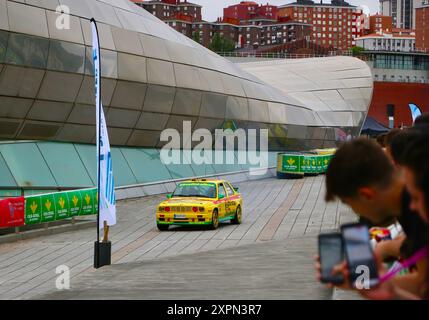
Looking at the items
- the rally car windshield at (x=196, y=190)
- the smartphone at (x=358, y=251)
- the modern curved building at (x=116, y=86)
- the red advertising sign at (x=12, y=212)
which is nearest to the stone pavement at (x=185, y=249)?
the red advertising sign at (x=12, y=212)

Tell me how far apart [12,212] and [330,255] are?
906 inches

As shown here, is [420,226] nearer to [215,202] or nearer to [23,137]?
[215,202]

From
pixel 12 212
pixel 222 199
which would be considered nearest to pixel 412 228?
pixel 12 212

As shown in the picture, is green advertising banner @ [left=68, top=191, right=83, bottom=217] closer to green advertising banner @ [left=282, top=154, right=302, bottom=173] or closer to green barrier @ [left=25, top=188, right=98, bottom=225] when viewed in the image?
green barrier @ [left=25, top=188, right=98, bottom=225]

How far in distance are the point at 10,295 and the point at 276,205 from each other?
2053cm

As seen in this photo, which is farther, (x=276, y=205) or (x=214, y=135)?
(x=214, y=135)

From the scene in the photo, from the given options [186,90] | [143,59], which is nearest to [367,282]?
[143,59]

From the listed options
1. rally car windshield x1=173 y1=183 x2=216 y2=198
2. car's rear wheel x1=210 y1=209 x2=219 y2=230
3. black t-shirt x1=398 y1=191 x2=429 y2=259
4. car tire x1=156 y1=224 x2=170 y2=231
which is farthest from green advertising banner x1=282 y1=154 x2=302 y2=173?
black t-shirt x1=398 y1=191 x2=429 y2=259

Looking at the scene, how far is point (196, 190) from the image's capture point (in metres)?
28.8

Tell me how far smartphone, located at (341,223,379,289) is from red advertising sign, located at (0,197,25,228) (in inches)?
888

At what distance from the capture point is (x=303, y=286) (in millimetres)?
15023

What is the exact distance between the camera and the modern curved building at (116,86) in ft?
111

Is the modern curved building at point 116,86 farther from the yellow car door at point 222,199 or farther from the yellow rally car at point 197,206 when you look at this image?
the yellow car door at point 222,199

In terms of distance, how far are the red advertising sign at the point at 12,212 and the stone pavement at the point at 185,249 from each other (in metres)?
0.60
